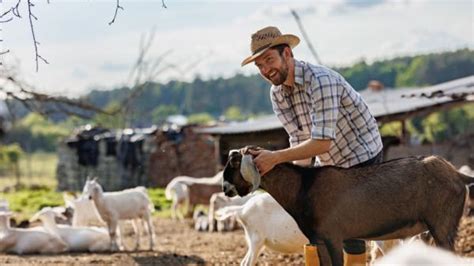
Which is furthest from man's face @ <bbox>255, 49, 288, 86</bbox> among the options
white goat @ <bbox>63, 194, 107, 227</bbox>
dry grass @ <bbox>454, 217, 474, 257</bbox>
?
white goat @ <bbox>63, 194, 107, 227</bbox>

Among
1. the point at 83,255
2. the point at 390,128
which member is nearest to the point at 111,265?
the point at 83,255

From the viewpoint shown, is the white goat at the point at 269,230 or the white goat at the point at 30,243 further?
the white goat at the point at 30,243

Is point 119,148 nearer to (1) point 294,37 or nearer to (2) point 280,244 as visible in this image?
(2) point 280,244

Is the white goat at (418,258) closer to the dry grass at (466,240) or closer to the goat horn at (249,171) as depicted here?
the goat horn at (249,171)

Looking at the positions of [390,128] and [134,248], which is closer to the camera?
[134,248]

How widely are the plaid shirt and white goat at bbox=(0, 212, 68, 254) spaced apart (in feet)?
26.4

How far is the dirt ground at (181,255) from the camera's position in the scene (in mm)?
11367

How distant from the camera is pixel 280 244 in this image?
9461 millimetres

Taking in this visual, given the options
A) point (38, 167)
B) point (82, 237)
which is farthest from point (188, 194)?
point (38, 167)

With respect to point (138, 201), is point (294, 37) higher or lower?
higher

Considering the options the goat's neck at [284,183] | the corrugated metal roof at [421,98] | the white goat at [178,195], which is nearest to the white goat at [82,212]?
the white goat at [178,195]

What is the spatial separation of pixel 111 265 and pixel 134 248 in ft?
10.8

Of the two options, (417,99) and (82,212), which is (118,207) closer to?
(82,212)

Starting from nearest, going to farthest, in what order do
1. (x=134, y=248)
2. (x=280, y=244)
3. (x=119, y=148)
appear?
(x=280, y=244) → (x=134, y=248) → (x=119, y=148)
